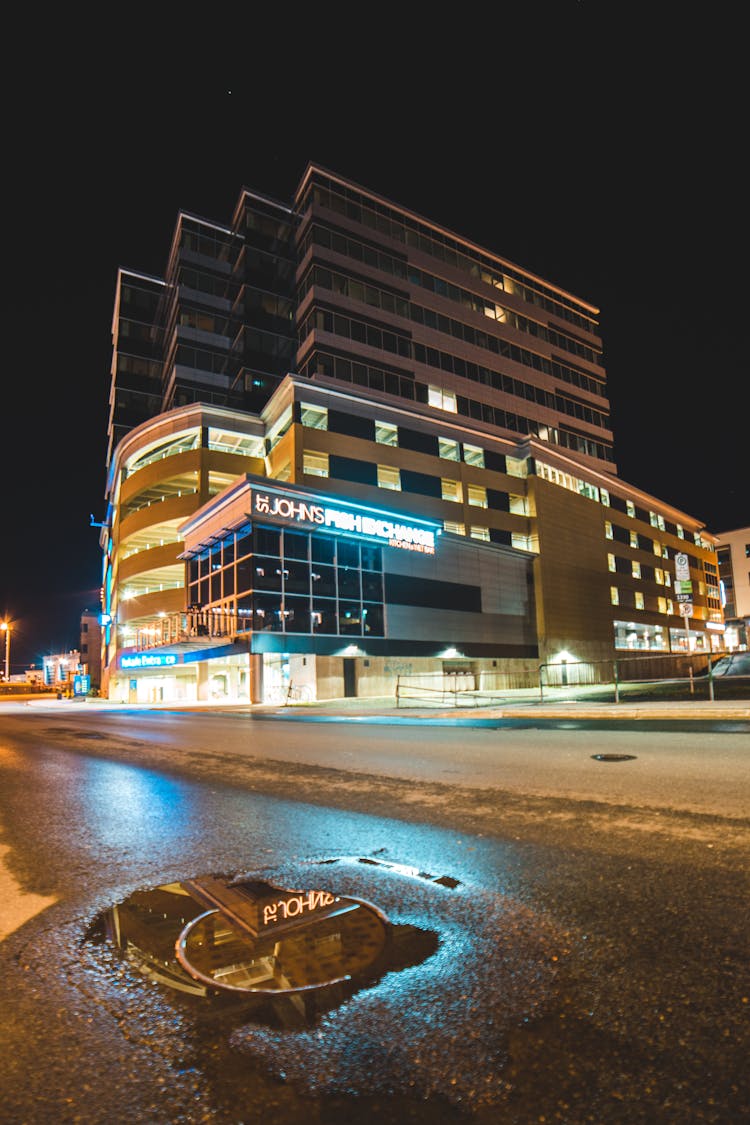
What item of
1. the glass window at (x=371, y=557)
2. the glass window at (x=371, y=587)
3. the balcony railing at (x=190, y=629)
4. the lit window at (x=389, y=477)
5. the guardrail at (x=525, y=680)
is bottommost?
the guardrail at (x=525, y=680)

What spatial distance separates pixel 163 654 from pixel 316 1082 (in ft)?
122

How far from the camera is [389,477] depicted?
4431 centimetres

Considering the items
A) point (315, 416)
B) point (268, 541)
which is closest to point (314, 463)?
point (315, 416)

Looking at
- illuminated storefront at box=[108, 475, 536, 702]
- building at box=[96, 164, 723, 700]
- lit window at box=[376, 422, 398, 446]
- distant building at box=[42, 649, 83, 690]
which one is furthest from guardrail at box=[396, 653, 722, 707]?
distant building at box=[42, 649, 83, 690]

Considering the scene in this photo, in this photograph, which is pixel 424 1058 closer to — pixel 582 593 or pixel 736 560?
pixel 582 593

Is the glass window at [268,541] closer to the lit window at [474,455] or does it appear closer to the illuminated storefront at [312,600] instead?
the illuminated storefront at [312,600]

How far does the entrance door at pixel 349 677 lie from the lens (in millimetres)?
35188

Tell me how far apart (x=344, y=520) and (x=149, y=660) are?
586 inches

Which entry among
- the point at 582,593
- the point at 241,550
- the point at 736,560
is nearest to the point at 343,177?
the point at 241,550

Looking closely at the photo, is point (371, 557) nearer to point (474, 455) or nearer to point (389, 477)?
point (389, 477)

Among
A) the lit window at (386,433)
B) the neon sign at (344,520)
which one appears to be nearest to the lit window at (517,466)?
the lit window at (386,433)

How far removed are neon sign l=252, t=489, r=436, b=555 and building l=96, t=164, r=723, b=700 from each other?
191 mm

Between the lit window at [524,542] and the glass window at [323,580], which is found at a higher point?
the lit window at [524,542]

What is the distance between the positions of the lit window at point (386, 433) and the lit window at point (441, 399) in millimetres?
8273
